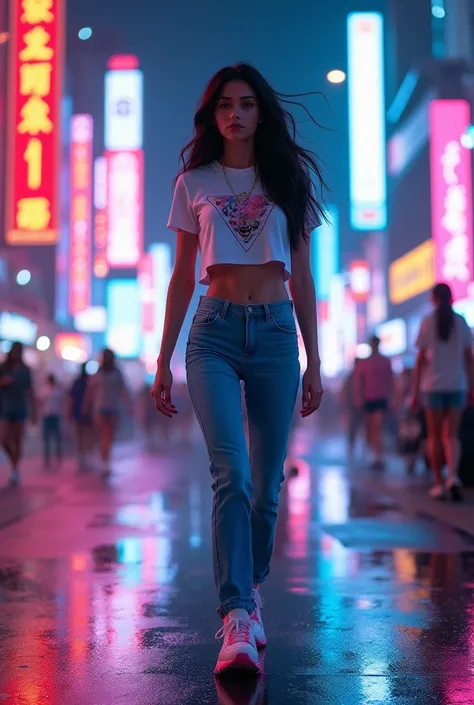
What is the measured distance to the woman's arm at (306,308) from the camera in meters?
3.72

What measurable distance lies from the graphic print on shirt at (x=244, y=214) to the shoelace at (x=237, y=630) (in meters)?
1.29

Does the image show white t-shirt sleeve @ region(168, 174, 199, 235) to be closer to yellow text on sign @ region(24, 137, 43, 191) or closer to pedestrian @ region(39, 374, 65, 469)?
pedestrian @ region(39, 374, 65, 469)

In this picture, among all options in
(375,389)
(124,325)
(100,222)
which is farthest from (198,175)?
(124,325)

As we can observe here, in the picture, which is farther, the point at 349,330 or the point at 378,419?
the point at 349,330

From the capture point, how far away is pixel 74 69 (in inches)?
2557

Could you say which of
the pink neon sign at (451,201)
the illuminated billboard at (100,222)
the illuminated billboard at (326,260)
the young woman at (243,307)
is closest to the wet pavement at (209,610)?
the young woman at (243,307)

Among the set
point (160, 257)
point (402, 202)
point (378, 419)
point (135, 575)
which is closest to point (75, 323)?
point (402, 202)

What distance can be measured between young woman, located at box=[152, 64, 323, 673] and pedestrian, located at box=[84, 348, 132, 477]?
10.2 meters

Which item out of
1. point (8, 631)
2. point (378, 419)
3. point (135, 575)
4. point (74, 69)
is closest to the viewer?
point (8, 631)

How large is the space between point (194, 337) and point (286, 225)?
21.9 inches

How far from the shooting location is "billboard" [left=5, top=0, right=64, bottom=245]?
71.8ft

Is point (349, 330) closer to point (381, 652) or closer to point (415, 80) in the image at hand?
point (415, 80)

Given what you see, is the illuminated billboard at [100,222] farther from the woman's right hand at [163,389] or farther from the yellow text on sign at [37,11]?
the woman's right hand at [163,389]

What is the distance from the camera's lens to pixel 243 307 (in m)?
3.51
